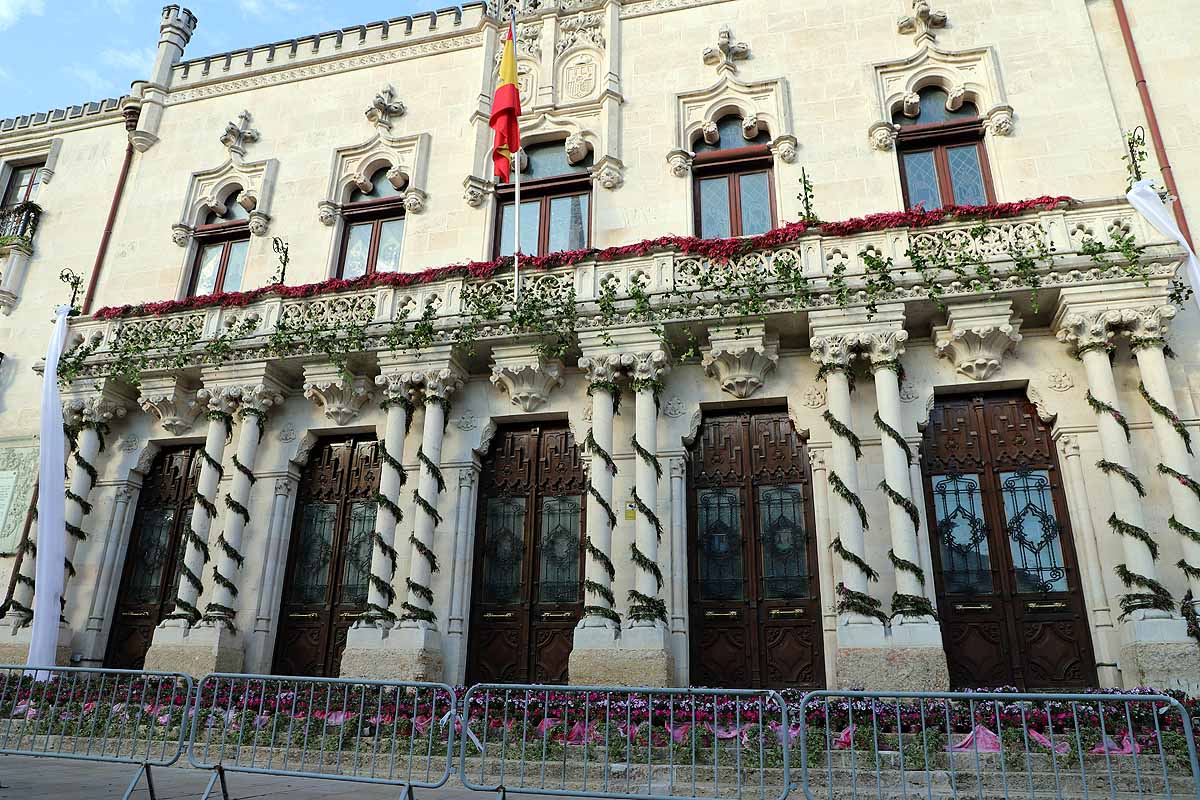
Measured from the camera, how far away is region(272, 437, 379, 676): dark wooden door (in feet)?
48.2

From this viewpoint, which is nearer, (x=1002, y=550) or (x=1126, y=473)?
(x=1126, y=473)

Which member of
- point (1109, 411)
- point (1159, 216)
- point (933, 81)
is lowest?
point (1109, 411)

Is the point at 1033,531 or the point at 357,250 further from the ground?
the point at 357,250

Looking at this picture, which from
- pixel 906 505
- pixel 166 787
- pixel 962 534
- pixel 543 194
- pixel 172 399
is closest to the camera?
pixel 166 787

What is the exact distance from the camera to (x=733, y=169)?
16500 millimetres

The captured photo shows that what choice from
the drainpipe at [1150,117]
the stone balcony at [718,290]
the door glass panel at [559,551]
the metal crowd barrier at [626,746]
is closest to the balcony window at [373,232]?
the stone balcony at [718,290]

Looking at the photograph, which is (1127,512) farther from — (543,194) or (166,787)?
(166,787)

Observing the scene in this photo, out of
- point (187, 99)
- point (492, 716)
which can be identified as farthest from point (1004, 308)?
point (187, 99)

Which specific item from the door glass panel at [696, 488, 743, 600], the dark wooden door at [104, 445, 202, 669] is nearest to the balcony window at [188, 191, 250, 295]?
the dark wooden door at [104, 445, 202, 669]

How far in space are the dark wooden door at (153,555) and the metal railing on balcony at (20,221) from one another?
26.2ft

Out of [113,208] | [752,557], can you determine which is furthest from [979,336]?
[113,208]

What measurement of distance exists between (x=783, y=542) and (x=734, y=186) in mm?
7142

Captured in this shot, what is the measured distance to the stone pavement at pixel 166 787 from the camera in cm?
772

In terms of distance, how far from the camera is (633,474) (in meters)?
13.9
